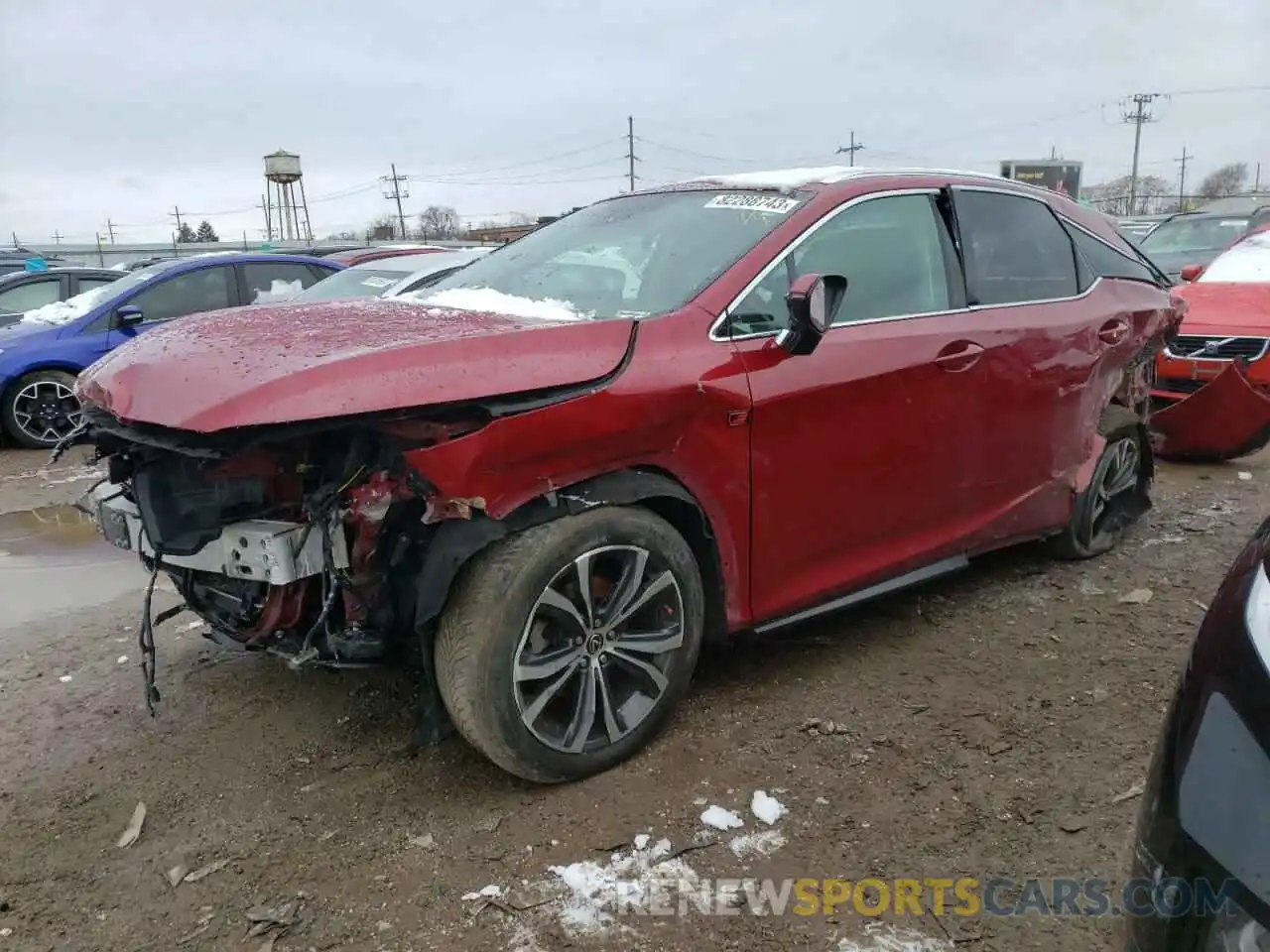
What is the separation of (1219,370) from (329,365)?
6809mm

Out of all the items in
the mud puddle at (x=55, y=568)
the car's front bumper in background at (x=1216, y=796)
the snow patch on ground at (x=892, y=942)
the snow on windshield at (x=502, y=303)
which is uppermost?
the snow on windshield at (x=502, y=303)

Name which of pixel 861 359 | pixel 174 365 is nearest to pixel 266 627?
pixel 174 365

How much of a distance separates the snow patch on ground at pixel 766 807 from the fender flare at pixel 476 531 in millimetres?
935

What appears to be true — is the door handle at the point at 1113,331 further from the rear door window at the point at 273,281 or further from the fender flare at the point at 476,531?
the rear door window at the point at 273,281

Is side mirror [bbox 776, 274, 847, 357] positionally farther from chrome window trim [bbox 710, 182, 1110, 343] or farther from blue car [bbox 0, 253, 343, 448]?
blue car [bbox 0, 253, 343, 448]

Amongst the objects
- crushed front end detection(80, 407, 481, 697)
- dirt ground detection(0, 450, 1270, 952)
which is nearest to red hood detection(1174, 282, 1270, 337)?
dirt ground detection(0, 450, 1270, 952)

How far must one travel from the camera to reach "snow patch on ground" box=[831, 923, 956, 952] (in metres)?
2.19

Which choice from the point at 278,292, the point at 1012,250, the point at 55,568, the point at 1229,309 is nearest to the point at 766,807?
the point at 1012,250

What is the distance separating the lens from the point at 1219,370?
6.94 m

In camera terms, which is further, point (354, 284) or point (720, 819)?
point (354, 284)

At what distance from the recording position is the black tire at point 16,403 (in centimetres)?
792

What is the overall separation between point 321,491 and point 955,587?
3006mm

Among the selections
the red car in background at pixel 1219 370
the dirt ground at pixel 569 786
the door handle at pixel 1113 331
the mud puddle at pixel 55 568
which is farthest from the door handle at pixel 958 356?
the mud puddle at pixel 55 568

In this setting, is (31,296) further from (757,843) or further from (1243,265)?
(1243,265)
